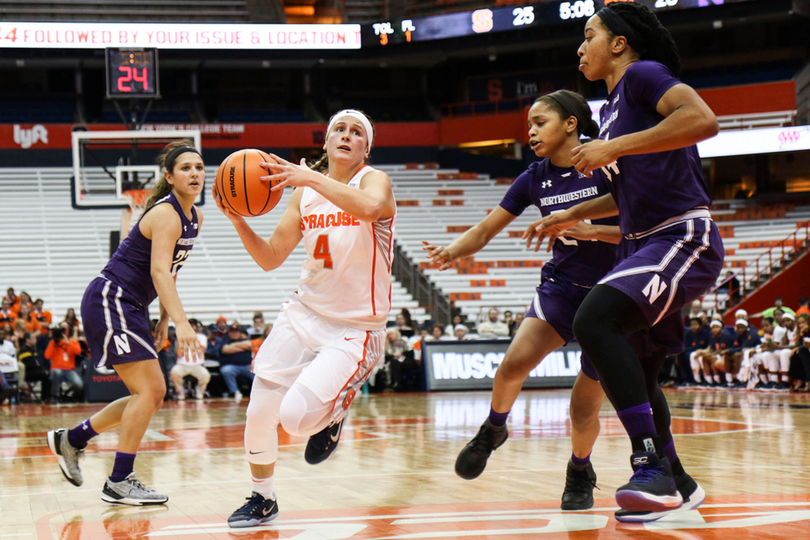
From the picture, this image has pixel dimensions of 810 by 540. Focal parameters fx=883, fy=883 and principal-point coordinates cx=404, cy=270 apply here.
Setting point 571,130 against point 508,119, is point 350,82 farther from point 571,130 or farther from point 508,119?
point 571,130

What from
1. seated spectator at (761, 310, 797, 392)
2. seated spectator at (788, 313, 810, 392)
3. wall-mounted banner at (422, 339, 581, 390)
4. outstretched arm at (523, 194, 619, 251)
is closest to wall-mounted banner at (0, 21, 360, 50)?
wall-mounted banner at (422, 339, 581, 390)

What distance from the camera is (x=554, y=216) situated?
12.8 ft

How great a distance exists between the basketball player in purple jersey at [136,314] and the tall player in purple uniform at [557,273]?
61.7 inches

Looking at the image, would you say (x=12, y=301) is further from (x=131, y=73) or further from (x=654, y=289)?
(x=654, y=289)

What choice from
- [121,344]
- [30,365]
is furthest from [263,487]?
[30,365]

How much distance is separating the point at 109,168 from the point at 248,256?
21.8 feet

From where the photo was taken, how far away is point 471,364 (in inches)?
603

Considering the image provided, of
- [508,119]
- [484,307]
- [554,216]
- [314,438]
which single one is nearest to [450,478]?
[314,438]

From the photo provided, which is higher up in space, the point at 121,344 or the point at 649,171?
the point at 649,171

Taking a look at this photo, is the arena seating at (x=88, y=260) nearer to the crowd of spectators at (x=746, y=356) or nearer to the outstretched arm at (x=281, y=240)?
the crowd of spectators at (x=746, y=356)

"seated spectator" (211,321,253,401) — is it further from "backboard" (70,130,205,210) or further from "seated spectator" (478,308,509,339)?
"seated spectator" (478,308,509,339)

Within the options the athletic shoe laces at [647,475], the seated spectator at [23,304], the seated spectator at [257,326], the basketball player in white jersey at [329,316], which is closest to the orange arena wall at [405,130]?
the seated spectator at [23,304]

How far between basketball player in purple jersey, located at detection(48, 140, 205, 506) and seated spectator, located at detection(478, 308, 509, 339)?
11.2 meters

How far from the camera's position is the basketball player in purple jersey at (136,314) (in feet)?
15.9
